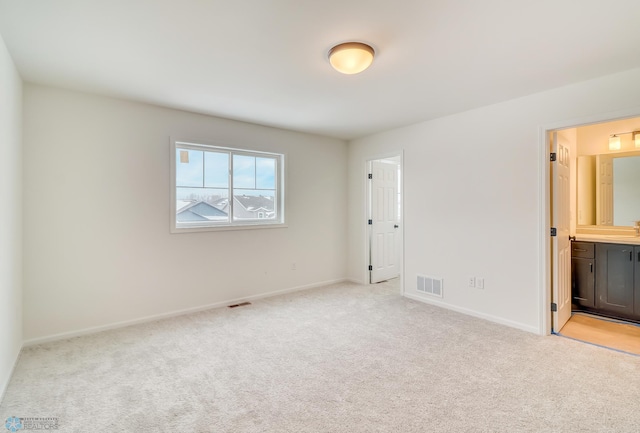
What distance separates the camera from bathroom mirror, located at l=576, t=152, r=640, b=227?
3.92 metres

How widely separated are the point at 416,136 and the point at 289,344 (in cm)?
321

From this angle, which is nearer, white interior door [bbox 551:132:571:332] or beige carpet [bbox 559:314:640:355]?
beige carpet [bbox 559:314:640:355]

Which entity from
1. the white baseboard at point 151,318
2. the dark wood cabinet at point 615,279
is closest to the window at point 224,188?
the white baseboard at point 151,318

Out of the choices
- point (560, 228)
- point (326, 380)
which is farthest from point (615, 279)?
point (326, 380)

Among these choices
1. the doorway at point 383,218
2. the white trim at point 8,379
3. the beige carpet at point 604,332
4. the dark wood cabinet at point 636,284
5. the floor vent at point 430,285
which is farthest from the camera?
the doorway at point 383,218

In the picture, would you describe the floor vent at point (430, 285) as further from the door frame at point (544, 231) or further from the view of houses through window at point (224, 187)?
the view of houses through window at point (224, 187)

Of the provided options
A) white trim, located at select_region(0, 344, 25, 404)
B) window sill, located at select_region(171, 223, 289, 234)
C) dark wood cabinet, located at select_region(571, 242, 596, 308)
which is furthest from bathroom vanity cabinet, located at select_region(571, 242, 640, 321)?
white trim, located at select_region(0, 344, 25, 404)

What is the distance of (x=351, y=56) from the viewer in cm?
228

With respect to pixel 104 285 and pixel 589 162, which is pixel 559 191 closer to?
pixel 589 162

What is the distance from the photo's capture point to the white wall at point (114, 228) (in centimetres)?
302

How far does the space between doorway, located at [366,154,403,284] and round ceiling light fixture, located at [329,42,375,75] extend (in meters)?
2.84

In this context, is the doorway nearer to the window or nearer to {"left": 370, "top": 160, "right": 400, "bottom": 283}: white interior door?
{"left": 370, "top": 160, "right": 400, "bottom": 283}: white interior door

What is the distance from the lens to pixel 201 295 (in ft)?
13.1

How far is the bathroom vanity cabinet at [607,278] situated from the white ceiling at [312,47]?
2.16 meters
